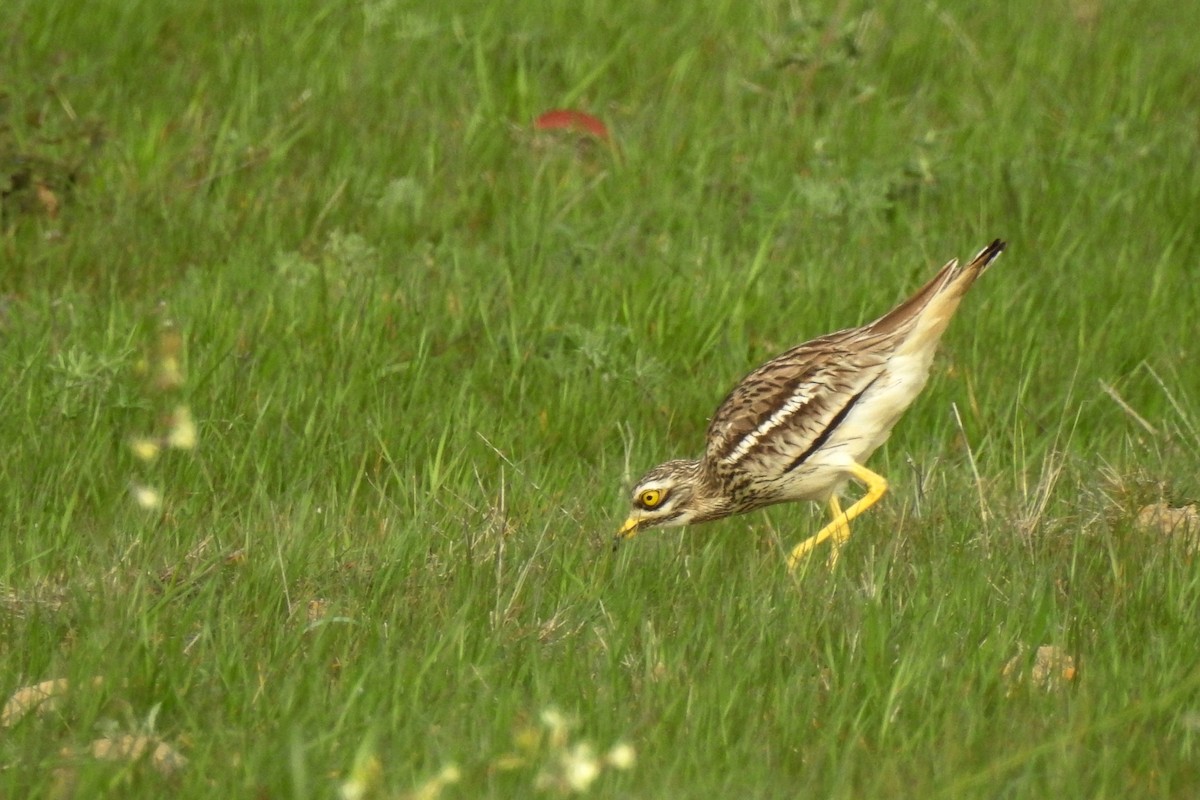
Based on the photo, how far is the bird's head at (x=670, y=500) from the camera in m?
6.05

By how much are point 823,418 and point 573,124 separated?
3418 millimetres

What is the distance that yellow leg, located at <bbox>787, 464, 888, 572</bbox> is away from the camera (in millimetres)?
5688

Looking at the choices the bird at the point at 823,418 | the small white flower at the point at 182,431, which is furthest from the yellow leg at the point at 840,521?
the small white flower at the point at 182,431

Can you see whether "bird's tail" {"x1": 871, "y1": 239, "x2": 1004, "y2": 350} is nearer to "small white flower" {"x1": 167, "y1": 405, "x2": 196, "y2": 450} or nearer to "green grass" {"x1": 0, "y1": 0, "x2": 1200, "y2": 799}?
"green grass" {"x1": 0, "y1": 0, "x2": 1200, "y2": 799}

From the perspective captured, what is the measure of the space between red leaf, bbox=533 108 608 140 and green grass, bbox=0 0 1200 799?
0.28ft

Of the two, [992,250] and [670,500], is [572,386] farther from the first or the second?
[992,250]

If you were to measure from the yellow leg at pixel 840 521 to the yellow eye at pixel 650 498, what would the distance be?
465 mm

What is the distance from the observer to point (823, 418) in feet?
20.7

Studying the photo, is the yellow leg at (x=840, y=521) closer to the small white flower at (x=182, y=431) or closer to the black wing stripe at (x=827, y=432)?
the black wing stripe at (x=827, y=432)

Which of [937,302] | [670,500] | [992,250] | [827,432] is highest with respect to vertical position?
[992,250]

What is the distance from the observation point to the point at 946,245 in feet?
28.1

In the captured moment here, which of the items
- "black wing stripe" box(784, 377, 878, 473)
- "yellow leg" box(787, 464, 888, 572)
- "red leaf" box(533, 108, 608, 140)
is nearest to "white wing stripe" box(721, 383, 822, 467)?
"black wing stripe" box(784, 377, 878, 473)

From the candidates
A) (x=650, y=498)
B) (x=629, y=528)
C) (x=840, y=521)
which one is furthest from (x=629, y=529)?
(x=840, y=521)

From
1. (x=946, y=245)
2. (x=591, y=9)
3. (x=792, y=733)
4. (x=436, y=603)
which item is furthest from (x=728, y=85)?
(x=792, y=733)
